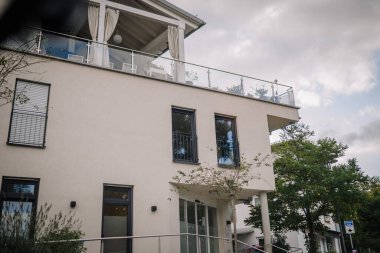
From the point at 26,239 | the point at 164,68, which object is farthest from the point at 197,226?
the point at 26,239

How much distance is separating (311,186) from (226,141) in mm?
7266

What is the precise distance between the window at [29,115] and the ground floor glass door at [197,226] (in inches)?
202

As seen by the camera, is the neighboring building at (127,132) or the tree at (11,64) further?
the neighboring building at (127,132)

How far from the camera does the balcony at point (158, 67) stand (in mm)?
12125

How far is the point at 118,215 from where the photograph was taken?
1105 centimetres

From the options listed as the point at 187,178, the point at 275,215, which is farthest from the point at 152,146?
the point at 275,215

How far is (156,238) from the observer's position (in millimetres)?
10984

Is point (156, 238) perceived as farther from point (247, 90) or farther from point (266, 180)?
point (247, 90)

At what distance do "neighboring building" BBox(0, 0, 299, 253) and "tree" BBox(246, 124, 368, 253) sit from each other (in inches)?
195

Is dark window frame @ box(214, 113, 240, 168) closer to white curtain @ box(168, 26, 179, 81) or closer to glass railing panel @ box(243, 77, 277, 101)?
glass railing panel @ box(243, 77, 277, 101)

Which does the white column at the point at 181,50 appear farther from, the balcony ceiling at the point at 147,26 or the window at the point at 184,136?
the window at the point at 184,136

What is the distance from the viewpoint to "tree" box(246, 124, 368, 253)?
731 inches

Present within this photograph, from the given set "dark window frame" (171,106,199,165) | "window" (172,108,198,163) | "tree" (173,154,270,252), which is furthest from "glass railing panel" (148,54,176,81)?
"tree" (173,154,270,252)

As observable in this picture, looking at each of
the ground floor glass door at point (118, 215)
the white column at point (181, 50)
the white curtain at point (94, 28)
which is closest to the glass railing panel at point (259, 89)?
the white column at point (181, 50)
